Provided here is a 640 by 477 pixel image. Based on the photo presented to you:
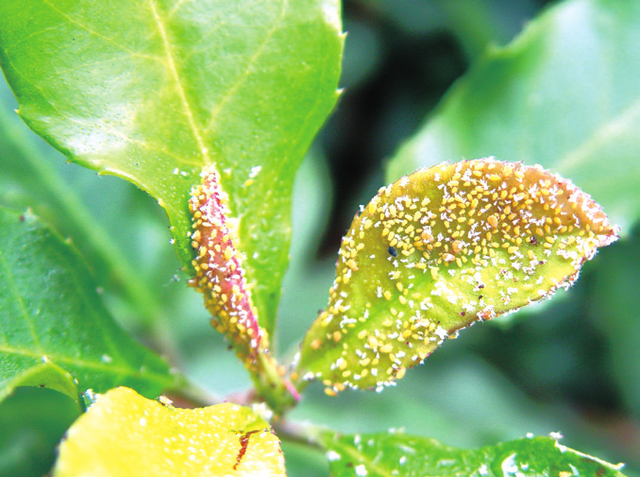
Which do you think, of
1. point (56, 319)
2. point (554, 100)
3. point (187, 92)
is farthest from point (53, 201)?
point (554, 100)

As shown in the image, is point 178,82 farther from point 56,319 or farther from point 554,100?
point 554,100

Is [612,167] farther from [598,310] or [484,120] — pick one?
[598,310]

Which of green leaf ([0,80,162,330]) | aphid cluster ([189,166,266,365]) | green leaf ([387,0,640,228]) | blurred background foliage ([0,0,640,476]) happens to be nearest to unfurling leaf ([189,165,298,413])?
aphid cluster ([189,166,266,365])

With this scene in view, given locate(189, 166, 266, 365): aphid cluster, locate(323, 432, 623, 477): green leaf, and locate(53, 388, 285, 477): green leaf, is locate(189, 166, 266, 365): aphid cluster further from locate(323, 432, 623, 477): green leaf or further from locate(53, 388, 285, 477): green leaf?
locate(323, 432, 623, 477): green leaf

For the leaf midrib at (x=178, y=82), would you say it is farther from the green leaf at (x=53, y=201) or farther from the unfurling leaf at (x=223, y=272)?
the green leaf at (x=53, y=201)

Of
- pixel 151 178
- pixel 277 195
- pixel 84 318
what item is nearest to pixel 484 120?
pixel 277 195

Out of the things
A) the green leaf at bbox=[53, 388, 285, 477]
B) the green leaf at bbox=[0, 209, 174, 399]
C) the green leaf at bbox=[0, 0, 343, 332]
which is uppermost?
the green leaf at bbox=[0, 0, 343, 332]

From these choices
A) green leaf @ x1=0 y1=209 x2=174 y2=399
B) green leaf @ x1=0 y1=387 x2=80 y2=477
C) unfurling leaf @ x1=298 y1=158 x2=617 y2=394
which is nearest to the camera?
unfurling leaf @ x1=298 y1=158 x2=617 y2=394
